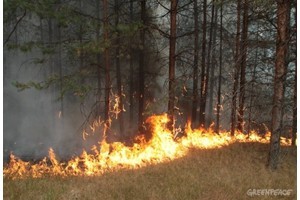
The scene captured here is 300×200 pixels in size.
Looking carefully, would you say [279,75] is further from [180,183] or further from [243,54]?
[180,183]

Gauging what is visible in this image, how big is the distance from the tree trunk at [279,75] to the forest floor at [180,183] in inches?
19.1

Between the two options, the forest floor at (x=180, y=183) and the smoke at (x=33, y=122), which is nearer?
the forest floor at (x=180, y=183)

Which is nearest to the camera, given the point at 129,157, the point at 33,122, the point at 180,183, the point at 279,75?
the point at 180,183

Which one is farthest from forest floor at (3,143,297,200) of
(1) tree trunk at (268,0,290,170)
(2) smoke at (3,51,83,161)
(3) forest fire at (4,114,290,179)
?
(2) smoke at (3,51,83,161)

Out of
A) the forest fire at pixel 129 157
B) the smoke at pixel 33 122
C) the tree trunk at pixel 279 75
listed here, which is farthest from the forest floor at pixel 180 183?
the smoke at pixel 33 122

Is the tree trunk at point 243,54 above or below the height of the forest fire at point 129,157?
above

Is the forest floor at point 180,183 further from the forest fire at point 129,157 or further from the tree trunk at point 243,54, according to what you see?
the tree trunk at point 243,54

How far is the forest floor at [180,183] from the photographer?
736 centimetres

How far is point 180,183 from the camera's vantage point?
8.13m

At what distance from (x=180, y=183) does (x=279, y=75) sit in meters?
3.86

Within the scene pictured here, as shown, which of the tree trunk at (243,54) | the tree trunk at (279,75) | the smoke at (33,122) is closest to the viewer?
the tree trunk at (279,75)

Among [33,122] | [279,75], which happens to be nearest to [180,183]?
[279,75]

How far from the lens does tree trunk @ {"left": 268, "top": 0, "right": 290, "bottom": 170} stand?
928 centimetres

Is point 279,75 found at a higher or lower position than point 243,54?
lower
